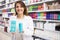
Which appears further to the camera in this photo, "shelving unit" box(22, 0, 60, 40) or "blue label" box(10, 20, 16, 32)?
"blue label" box(10, 20, 16, 32)

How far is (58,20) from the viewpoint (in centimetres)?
297

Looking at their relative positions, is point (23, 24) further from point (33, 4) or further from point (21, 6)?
point (33, 4)


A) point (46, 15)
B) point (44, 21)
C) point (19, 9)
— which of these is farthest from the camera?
point (44, 21)

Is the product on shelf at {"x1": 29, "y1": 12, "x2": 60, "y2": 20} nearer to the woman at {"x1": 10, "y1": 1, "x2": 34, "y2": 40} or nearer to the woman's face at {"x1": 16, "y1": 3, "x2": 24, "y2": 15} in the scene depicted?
the woman at {"x1": 10, "y1": 1, "x2": 34, "y2": 40}

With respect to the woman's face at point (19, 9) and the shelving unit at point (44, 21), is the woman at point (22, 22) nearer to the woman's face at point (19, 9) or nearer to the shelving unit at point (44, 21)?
the woman's face at point (19, 9)

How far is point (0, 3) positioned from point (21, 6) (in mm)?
3829

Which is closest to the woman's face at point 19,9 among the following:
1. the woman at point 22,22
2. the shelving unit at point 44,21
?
the woman at point 22,22

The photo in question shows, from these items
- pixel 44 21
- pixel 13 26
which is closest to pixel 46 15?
pixel 44 21

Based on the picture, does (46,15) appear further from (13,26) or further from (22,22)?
(13,26)

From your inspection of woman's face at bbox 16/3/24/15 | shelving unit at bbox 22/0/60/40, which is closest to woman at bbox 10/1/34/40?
woman's face at bbox 16/3/24/15

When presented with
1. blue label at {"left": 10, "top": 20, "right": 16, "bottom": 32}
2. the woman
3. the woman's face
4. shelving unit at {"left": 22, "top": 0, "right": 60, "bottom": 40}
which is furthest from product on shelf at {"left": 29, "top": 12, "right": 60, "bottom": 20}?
blue label at {"left": 10, "top": 20, "right": 16, "bottom": 32}

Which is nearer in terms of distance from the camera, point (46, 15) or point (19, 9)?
point (19, 9)

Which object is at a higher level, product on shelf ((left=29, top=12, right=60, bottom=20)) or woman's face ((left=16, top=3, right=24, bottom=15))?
woman's face ((left=16, top=3, right=24, bottom=15))

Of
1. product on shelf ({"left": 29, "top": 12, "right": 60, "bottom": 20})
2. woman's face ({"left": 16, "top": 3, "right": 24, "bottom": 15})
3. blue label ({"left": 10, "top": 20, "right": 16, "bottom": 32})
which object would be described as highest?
woman's face ({"left": 16, "top": 3, "right": 24, "bottom": 15})
